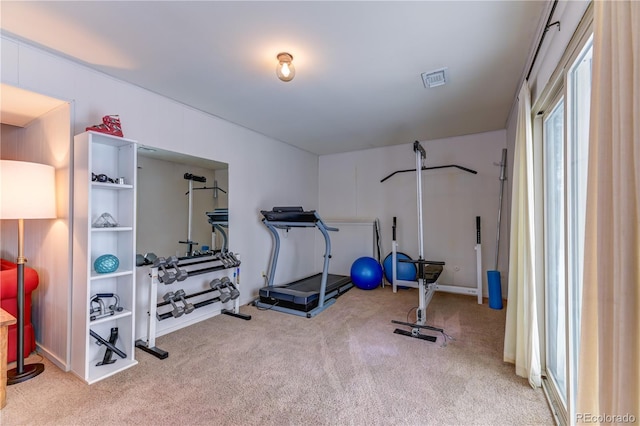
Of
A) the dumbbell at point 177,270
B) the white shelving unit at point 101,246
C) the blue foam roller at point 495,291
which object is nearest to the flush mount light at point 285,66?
the white shelving unit at point 101,246

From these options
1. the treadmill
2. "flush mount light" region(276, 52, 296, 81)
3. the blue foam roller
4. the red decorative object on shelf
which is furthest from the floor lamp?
the blue foam roller

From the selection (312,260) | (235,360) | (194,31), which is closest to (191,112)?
(194,31)

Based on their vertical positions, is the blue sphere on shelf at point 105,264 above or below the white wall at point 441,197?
below

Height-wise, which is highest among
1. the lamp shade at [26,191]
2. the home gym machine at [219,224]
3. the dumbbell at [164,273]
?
the lamp shade at [26,191]

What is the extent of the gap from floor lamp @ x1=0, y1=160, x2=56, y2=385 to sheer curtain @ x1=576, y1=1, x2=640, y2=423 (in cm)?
319

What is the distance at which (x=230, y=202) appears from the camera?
3758 millimetres

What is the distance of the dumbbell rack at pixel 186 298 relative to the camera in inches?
104

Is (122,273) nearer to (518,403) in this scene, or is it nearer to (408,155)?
(518,403)

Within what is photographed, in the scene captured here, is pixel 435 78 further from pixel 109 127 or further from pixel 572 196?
pixel 109 127

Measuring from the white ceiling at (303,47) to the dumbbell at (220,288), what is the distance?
212 cm

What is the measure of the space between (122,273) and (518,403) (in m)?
3.10

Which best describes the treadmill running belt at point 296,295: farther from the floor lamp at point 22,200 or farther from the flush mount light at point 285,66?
the flush mount light at point 285,66

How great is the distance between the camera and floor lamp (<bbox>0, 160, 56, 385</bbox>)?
1.96 meters

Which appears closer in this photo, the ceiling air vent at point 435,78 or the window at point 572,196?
the window at point 572,196
